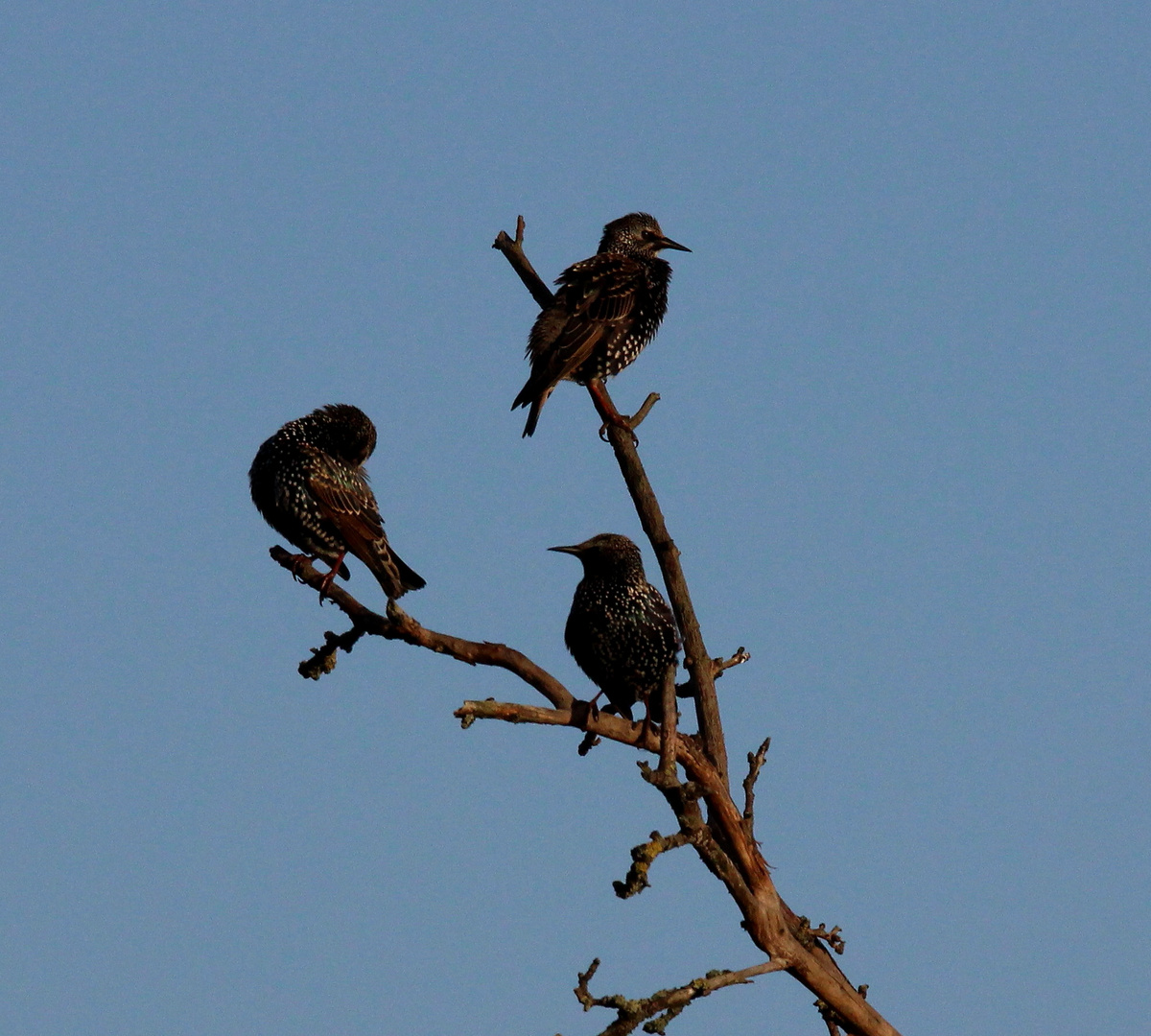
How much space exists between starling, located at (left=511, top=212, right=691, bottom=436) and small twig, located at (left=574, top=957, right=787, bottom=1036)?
3.86m

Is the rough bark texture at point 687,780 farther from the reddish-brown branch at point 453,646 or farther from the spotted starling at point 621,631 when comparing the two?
the spotted starling at point 621,631

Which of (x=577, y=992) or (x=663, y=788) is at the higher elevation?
(x=663, y=788)

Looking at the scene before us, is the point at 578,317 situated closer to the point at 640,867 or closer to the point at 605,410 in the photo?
the point at 605,410

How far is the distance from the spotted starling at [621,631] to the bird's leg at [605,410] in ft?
2.01

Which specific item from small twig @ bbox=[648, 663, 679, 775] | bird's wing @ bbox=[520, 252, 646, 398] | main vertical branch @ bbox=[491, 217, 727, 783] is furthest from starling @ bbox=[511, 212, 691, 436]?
small twig @ bbox=[648, 663, 679, 775]

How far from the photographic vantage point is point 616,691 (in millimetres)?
7109

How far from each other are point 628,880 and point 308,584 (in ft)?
8.37

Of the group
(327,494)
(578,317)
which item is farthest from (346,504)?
(578,317)

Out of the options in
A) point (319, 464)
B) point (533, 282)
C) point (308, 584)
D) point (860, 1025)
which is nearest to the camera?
point (860, 1025)

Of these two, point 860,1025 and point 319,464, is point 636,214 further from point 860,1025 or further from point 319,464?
point 860,1025

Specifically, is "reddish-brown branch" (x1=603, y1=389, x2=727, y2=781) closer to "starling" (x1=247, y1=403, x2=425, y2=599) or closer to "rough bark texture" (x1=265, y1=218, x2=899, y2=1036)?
"rough bark texture" (x1=265, y1=218, x2=899, y2=1036)

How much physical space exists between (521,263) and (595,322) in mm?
794

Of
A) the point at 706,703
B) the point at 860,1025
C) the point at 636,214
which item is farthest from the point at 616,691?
the point at 636,214

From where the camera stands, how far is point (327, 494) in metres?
7.51
